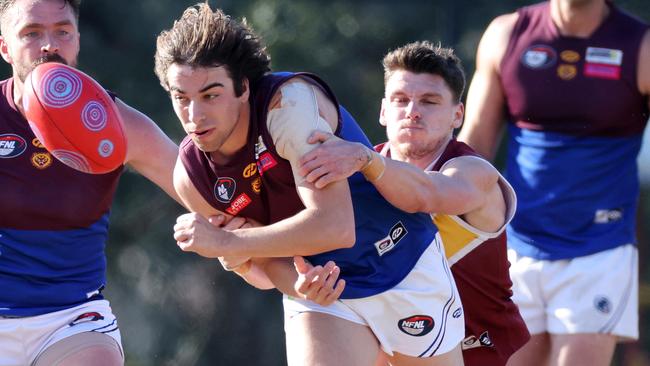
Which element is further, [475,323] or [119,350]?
[475,323]

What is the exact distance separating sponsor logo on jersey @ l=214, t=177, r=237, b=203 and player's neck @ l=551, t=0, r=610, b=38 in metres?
2.11

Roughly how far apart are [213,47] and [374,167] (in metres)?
0.64

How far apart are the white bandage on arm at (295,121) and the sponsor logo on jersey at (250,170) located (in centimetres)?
14

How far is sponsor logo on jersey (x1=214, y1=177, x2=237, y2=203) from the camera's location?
159 inches

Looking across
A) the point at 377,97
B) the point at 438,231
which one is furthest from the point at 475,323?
the point at 377,97

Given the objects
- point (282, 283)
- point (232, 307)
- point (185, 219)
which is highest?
point (185, 219)

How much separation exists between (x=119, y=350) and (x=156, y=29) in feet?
16.3

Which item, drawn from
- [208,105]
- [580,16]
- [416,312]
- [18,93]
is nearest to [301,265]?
[416,312]

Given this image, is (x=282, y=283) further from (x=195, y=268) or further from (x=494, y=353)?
(x=195, y=268)

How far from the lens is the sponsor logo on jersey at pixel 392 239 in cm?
409

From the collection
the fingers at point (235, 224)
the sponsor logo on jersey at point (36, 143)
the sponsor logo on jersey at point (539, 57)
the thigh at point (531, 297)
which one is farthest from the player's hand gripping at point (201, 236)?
the sponsor logo on jersey at point (539, 57)

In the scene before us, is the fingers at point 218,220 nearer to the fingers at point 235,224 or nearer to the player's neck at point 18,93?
the fingers at point 235,224

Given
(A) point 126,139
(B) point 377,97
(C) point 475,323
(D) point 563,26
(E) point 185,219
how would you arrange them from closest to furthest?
1. (E) point 185,219
2. (A) point 126,139
3. (C) point 475,323
4. (D) point 563,26
5. (B) point 377,97

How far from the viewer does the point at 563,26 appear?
5543 millimetres
